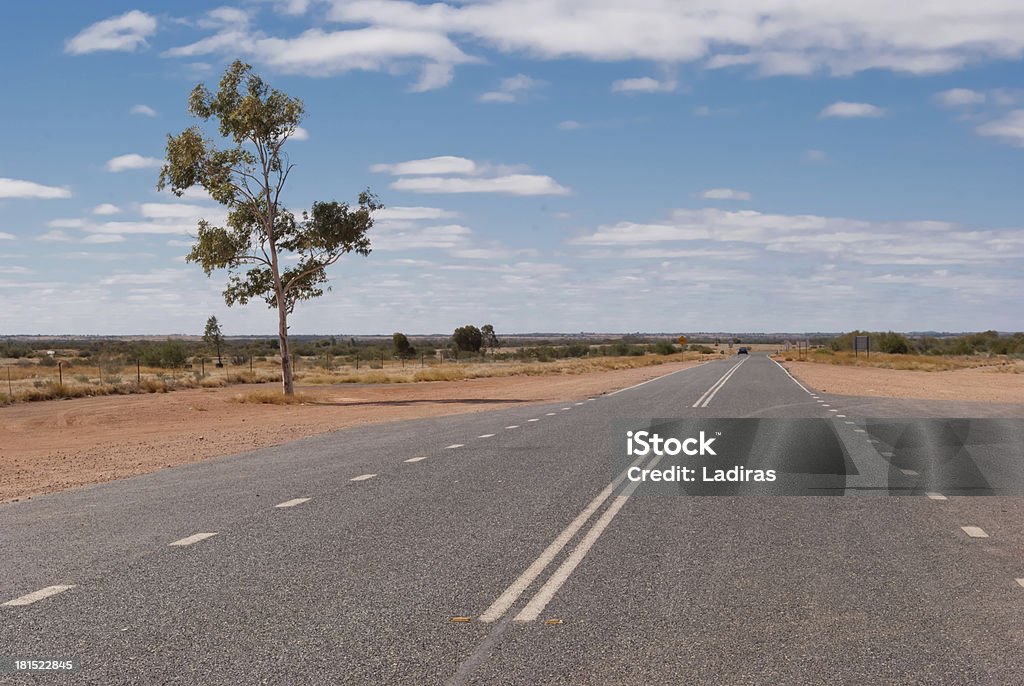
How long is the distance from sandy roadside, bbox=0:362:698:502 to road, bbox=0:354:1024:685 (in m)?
4.14

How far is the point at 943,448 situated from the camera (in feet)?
53.8

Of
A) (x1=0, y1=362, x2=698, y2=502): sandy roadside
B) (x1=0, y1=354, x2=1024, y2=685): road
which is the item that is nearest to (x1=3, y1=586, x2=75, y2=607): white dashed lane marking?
(x1=0, y1=354, x2=1024, y2=685): road

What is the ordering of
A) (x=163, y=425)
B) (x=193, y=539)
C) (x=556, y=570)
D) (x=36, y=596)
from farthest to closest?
(x=163, y=425), (x=193, y=539), (x=556, y=570), (x=36, y=596)

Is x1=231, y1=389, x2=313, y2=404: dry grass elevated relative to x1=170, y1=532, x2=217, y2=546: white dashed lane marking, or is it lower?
lower

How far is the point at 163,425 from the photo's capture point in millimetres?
27891

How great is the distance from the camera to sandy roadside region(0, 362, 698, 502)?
16.4m

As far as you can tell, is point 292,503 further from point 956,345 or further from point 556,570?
point 956,345

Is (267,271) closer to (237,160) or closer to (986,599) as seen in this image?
(237,160)

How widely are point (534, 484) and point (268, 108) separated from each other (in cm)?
2890
